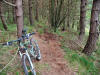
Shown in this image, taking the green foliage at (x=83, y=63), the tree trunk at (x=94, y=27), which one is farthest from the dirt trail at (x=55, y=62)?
the tree trunk at (x=94, y=27)

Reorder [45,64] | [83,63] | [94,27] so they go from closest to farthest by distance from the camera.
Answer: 1. [45,64]
2. [83,63]
3. [94,27]

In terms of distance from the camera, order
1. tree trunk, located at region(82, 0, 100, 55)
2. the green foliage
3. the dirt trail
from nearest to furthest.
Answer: the dirt trail, the green foliage, tree trunk, located at region(82, 0, 100, 55)

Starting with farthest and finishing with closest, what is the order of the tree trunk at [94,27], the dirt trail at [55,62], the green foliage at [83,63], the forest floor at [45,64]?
the tree trunk at [94,27]
the green foliage at [83,63]
the dirt trail at [55,62]
the forest floor at [45,64]

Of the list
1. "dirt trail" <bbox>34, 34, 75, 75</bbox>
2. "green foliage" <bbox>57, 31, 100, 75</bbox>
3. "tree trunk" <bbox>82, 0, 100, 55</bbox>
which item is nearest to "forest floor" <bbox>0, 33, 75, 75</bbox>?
"dirt trail" <bbox>34, 34, 75, 75</bbox>

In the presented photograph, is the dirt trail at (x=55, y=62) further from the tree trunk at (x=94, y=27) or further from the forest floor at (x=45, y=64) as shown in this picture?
the tree trunk at (x=94, y=27)

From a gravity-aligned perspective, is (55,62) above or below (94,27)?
below

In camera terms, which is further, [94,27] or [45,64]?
[94,27]

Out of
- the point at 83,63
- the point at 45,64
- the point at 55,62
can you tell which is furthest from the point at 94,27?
the point at 45,64

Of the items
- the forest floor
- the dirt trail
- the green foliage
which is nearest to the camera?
the forest floor

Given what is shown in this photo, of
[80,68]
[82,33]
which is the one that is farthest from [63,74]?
[82,33]

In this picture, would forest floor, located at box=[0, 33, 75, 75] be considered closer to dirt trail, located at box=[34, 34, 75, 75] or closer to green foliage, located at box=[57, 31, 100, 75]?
dirt trail, located at box=[34, 34, 75, 75]

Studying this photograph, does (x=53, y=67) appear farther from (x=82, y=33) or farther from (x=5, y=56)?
(x=82, y=33)

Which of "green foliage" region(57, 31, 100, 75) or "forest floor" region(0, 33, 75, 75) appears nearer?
"forest floor" region(0, 33, 75, 75)

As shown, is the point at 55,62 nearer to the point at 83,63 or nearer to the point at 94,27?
the point at 83,63
